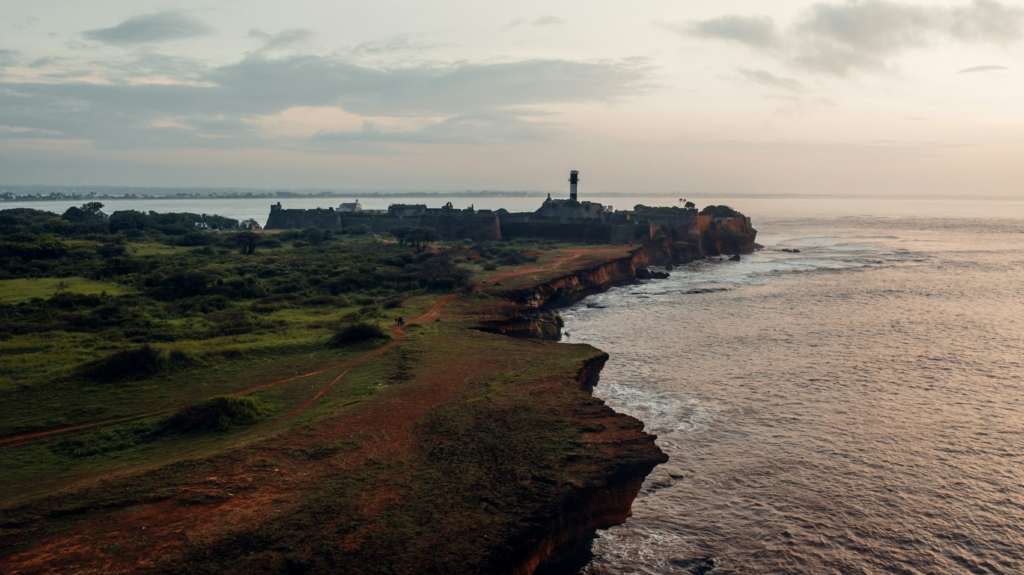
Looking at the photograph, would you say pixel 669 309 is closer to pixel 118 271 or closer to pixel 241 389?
pixel 241 389

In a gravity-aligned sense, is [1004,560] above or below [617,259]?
below

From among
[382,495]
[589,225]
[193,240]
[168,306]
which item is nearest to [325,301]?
[168,306]

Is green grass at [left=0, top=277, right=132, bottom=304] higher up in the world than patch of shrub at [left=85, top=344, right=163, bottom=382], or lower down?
higher up

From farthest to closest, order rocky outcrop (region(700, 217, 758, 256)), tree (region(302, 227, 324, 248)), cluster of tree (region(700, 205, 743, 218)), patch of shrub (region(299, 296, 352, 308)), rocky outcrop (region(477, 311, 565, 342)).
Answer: cluster of tree (region(700, 205, 743, 218)) < rocky outcrop (region(700, 217, 758, 256)) < tree (region(302, 227, 324, 248)) < patch of shrub (region(299, 296, 352, 308)) < rocky outcrop (region(477, 311, 565, 342))

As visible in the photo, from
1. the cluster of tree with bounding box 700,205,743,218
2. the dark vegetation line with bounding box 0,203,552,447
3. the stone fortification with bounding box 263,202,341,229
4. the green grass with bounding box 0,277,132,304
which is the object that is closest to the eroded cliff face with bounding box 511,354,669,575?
the dark vegetation line with bounding box 0,203,552,447

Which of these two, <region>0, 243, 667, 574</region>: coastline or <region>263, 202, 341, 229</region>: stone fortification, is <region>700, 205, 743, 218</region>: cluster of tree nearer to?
<region>263, 202, 341, 229</region>: stone fortification

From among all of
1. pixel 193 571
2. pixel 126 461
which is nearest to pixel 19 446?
pixel 126 461
